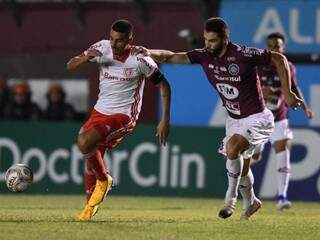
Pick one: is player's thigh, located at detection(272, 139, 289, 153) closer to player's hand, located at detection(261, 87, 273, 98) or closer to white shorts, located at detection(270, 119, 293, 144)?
white shorts, located at detection(270, 119, 293, 144)

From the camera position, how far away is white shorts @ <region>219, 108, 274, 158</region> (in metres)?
12.1

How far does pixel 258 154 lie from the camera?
52.7 ft

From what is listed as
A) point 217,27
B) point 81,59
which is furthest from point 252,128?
point 81,59

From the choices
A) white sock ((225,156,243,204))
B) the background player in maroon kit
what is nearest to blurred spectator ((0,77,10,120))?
the background player in maroon kit

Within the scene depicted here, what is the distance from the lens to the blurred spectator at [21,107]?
22281mm

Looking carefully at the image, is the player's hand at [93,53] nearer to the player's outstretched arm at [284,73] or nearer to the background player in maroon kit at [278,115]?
the player's outstretched arm at [284,73]

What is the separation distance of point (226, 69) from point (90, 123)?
5.13 ft

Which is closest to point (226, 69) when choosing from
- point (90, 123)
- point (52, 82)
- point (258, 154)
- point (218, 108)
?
point (90, 123)

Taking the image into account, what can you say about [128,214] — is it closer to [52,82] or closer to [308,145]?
[308,145]

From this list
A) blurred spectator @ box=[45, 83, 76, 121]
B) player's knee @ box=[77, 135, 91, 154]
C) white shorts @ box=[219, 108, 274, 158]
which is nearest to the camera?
player's knee @ box=[77, 135, 91, 154]

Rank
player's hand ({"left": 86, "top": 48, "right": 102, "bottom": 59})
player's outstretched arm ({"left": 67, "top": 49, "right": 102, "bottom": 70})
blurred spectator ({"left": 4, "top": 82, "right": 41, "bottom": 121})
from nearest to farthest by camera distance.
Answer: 1. player's outstretched arm ({"left": 67, "top": 49, "right": 102, "bottom": 70})
2. player's hand ({"left": 86, "top": 48, "right": 102, "bottom": 59})
3. blurred spectator ({"left": 4, "top": 82, "right": 41, "bottom": 121})

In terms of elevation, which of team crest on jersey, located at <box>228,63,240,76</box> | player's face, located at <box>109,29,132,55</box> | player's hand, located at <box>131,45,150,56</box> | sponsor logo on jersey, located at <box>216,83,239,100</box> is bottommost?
sponsor logo on jersey, located at <box>216,83,239,100</box>

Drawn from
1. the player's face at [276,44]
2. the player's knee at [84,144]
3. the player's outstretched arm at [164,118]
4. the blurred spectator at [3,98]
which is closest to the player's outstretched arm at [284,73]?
the player's outstretched arm at [164,118]

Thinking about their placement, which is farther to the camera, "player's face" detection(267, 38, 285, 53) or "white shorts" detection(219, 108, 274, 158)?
"player's face" detection(267, 38, 285, 53)
